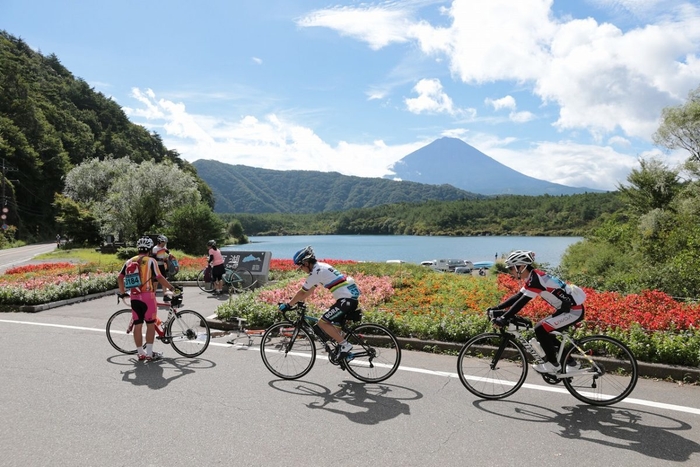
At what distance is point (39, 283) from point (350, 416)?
45.6ft

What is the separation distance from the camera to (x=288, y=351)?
672cm

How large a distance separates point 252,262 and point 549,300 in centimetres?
1309

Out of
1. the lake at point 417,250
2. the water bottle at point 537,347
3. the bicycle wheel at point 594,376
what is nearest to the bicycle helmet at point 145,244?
the water bottle at point 537,347

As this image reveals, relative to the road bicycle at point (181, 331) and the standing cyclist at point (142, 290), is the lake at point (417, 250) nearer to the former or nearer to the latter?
the road bicycle at point (181, 331)

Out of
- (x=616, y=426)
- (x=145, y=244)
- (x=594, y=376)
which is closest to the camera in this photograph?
(x=616, y=426)

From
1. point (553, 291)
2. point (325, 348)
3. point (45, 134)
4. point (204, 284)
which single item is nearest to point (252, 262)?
point (204, 284)

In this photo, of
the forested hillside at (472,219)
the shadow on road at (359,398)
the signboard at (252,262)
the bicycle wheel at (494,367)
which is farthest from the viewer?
the forested hillside at (472,219)

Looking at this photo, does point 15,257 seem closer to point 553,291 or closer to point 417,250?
point 553,291

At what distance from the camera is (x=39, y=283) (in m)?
14.8

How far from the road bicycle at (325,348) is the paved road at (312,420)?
0.20 m

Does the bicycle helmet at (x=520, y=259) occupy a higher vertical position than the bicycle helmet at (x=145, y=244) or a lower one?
higher

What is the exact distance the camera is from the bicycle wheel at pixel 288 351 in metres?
6.62

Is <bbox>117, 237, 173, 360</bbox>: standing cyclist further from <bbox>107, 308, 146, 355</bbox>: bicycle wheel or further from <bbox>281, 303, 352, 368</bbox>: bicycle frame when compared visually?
<bbox>281, 303, 352, 368</bbox>: bicycle frame

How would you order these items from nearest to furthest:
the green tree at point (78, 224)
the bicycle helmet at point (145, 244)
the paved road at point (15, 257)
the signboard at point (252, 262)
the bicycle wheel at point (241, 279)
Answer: the bicycle helmet at point (145, 244), the bicycle wheel at point (241, 279), the signboard at point (252, 262), the paved road at point (15, 257), the green tree at point (78, 224)
